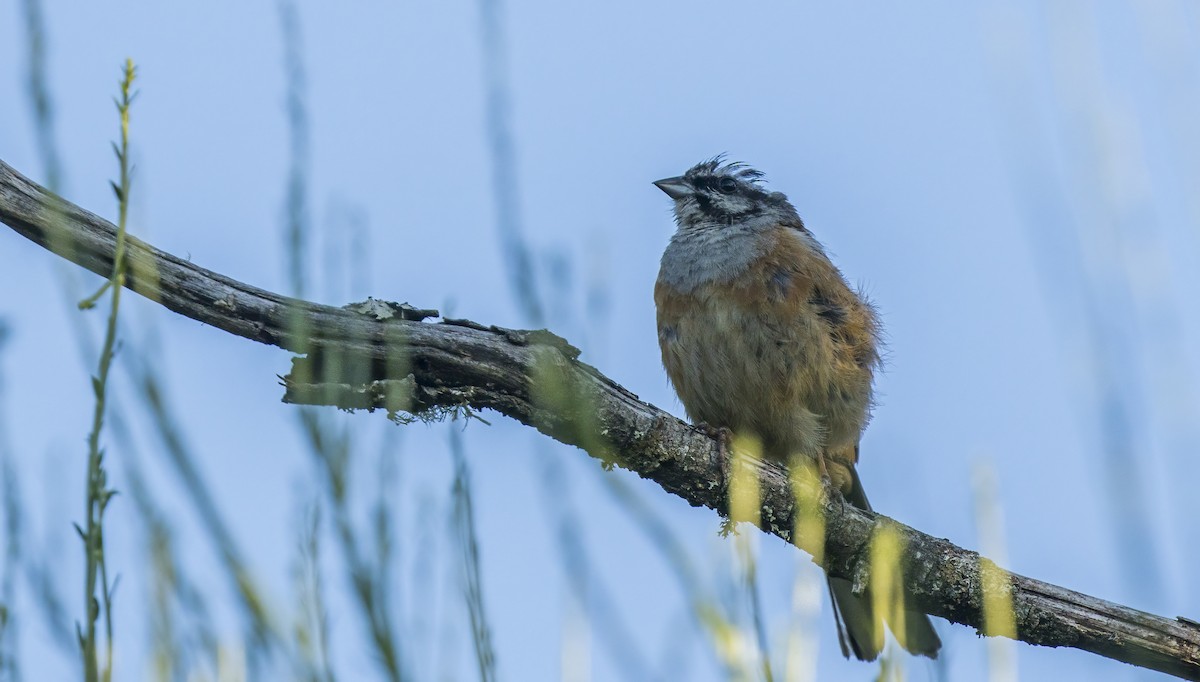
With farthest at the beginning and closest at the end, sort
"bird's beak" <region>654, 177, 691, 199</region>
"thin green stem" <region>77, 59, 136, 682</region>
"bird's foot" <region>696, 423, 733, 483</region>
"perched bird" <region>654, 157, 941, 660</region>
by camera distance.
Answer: "bird's beak" <region>654, 177, 691, 199</region>, "perched bird" <region>654, 157, 941, 660</region>, "bird's foot" <region>696, 423, 733, 483</region>, "thin green stem" <region>77, 59, 136, 682</region>

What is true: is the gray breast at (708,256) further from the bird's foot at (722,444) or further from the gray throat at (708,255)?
the bird's foot at (722,444)

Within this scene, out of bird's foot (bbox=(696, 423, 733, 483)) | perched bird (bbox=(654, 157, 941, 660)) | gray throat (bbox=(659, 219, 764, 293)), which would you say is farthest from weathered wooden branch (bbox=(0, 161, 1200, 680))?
gray throat (bbox=(659, 219, 764, 293))

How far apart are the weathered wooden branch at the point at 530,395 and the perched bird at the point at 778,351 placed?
1.01 metres

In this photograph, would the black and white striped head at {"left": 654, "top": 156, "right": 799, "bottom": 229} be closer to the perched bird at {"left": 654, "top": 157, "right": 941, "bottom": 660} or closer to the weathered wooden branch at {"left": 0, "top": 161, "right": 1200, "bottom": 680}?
the perched bird at {"left": 654, "top": 157, "right": 941, "bottom": 660}

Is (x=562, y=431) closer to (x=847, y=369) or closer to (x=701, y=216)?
(x=847, y=369)

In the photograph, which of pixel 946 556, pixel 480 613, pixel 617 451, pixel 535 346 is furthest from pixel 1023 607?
pixel 480 613

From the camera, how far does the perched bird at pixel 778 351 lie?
6.30m

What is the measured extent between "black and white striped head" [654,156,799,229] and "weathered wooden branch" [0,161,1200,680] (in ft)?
7.90

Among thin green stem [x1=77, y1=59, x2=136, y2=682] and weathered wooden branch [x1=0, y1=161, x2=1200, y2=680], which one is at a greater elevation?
weathered wooden branch [x1=0, y1=161, x2=1200, y2=680]

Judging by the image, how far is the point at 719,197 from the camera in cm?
745

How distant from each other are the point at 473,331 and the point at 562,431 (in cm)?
49

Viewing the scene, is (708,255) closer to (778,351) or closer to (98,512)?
(778,351)

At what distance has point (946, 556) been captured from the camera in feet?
16.8

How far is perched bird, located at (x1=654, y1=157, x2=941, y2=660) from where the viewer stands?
6.30m
